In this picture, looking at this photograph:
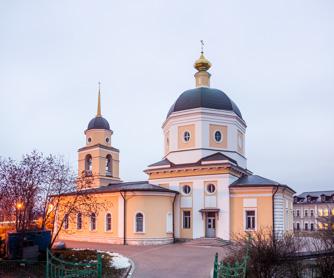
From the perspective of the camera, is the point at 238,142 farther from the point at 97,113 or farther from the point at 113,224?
the point at 97,113

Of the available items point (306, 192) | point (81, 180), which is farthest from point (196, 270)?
point (306, 192)

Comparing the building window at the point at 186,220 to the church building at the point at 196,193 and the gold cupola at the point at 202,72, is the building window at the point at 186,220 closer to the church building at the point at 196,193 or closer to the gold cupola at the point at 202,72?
the church building at the point at 196,193

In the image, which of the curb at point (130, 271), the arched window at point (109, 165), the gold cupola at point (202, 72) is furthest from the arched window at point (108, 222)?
the gold cupola at point (202, 72)

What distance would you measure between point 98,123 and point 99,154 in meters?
3.12

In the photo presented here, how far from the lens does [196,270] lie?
14.8 metres

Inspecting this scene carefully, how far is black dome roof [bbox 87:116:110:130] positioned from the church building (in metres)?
7.30

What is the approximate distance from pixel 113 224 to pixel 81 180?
7867mm

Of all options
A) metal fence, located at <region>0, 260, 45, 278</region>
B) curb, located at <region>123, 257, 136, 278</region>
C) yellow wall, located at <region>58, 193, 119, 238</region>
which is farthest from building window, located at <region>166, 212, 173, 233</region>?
metal fence, located at <region>0, 260, 45, 278</region>

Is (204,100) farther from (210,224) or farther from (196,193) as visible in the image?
(210,224)

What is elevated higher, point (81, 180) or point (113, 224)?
point (81, 180)

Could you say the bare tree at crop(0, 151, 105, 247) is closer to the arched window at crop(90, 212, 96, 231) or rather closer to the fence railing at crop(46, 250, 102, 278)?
the fence railing at crop(46, 250, 102, 278)

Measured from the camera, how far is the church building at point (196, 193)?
81.9 feet

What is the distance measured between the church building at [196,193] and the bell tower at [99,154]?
247 inches

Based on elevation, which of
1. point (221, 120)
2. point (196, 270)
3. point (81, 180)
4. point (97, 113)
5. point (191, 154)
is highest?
point (97, 113)
